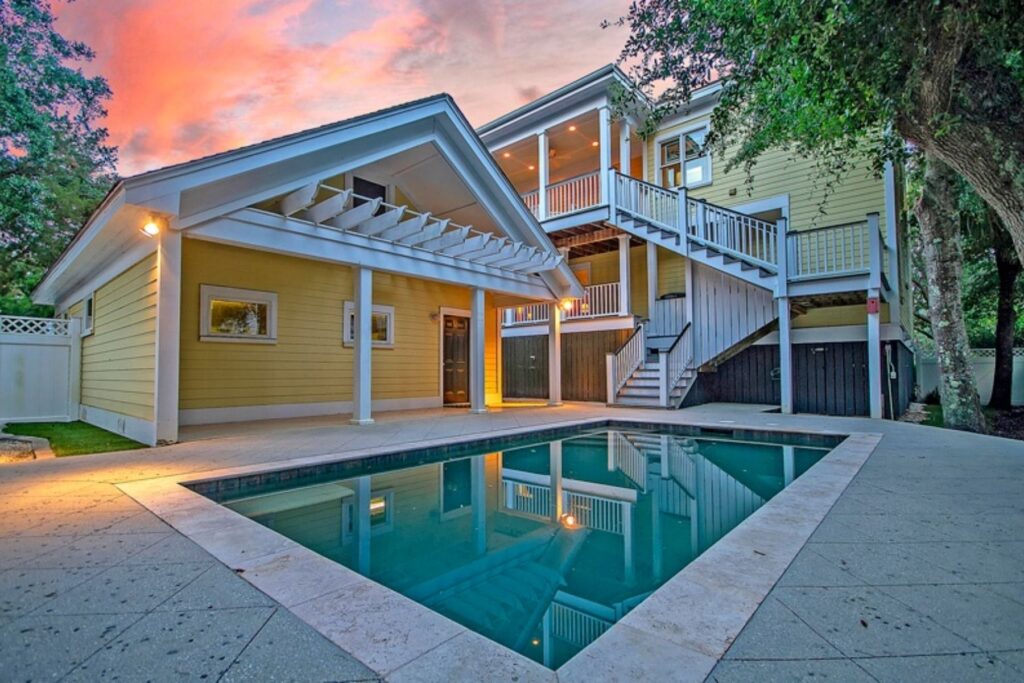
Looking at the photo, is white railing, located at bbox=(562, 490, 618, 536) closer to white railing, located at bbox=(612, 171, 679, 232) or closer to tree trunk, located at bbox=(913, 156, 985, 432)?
tree trunk, located at bbox=(913, 156, 985, 432)

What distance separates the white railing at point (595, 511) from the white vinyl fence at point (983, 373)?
10.3 meters

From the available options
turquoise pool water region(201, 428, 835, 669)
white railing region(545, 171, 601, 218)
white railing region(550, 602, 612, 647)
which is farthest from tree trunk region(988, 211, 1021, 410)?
white railing region(550, 602, 612, 647)

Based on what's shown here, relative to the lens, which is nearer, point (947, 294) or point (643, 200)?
point (947, 294)

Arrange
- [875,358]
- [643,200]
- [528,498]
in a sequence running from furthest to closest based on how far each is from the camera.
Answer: [643,200] → [875,358] → [528,498]

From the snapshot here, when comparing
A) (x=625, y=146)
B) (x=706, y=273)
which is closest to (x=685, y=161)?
(x=625, y=146)

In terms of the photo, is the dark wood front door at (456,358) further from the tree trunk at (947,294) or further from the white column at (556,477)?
the tree trunk at (947,294)

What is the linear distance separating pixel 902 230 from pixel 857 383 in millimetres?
4541

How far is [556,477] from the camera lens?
537 centimetres

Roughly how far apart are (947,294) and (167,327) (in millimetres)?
11503

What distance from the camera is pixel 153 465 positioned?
185 inches

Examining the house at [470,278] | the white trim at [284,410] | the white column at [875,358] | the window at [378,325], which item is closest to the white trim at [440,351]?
the house at [470,278]

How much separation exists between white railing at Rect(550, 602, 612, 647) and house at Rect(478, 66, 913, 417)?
8423 millimetres

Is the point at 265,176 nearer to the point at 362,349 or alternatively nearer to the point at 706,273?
the point at 362,349

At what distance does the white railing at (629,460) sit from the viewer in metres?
5.33
